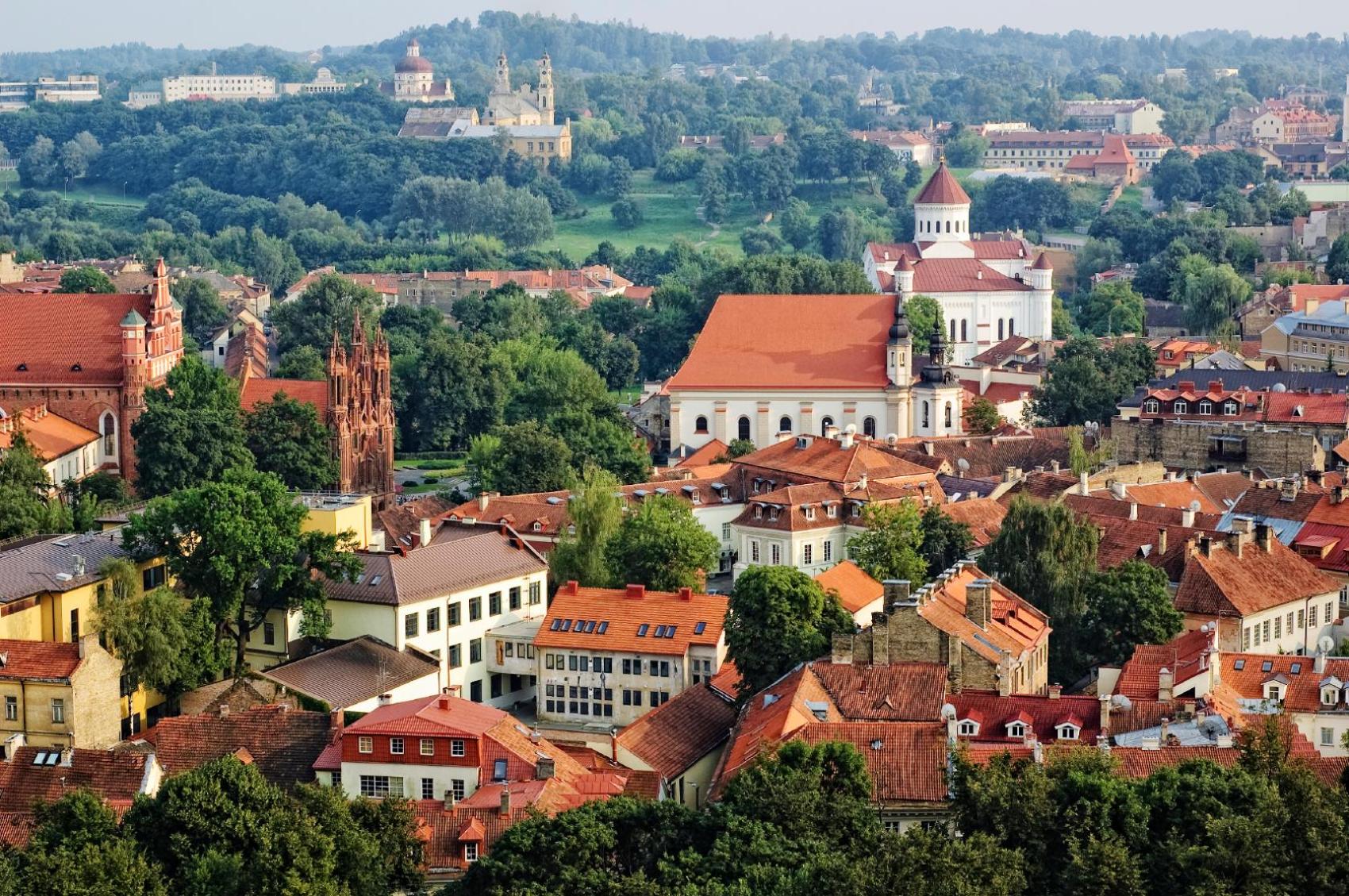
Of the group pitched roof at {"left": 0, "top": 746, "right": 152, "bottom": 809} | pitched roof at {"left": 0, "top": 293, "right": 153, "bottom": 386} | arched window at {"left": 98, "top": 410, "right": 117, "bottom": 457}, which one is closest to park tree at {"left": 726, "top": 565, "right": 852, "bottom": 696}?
pitched roof at {"left": 0, "top": 746, "right": 152, "bottom": 809}

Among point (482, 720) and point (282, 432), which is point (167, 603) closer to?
point (482, 720)

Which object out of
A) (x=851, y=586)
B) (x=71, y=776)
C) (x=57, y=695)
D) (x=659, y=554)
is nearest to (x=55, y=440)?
(x=659, y=554)

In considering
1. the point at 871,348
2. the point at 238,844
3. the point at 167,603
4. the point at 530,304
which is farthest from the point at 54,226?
the point at 238,844

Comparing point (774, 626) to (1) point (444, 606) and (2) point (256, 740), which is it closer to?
(1) point (444, 606)

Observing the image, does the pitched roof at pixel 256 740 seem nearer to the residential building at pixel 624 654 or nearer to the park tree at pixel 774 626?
the residential building at pixel 624 654

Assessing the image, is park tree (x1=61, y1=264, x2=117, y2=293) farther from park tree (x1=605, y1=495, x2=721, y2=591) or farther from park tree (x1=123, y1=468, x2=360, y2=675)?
park tree (x1=123, y1=468, x2=360, y2=675)

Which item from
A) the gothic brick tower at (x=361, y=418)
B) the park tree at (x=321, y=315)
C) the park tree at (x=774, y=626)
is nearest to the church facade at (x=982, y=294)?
the park tree at (x=321, y=315)
